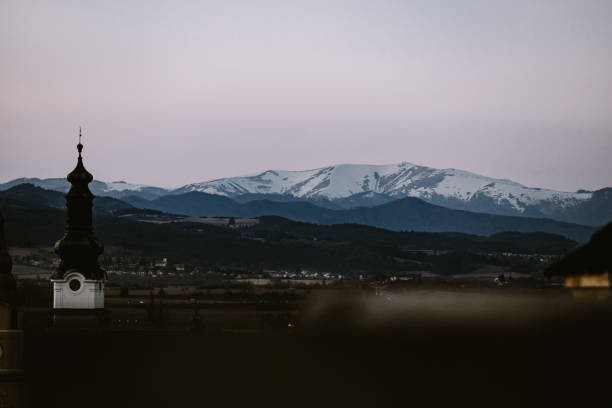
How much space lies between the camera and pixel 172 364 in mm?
73250

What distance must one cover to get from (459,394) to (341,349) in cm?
1813

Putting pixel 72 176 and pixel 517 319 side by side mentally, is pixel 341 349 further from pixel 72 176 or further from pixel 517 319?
pixel 72 176

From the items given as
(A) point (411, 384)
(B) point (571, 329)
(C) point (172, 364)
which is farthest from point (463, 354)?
(C) point (172, 364)

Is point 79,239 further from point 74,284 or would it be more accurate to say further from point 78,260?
point 74,284

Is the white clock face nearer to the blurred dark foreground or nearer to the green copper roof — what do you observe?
the green copper roof

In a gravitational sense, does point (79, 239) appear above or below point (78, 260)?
above

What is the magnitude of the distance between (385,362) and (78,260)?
109303 millimetres

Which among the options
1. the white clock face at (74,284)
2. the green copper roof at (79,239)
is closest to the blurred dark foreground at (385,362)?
the green copper roof at (79,239)

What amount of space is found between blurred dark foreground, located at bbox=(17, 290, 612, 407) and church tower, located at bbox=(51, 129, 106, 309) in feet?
212

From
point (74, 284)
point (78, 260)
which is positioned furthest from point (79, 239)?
point (74, 284)

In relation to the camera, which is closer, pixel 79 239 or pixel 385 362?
pixel 385 362

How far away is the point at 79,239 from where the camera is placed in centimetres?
15162

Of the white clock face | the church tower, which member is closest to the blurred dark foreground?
the church tower

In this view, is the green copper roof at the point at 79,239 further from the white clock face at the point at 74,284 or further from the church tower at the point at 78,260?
the white clock face at the point at 74,284
